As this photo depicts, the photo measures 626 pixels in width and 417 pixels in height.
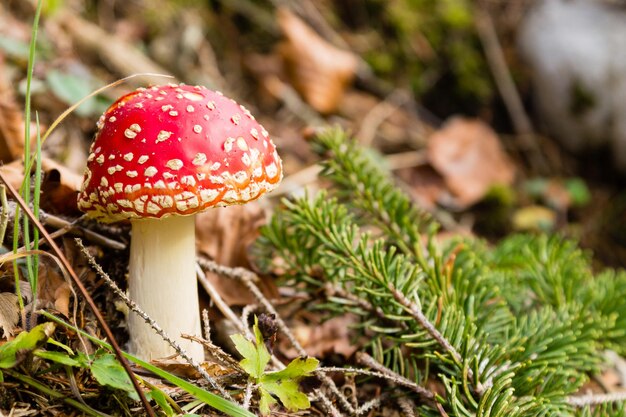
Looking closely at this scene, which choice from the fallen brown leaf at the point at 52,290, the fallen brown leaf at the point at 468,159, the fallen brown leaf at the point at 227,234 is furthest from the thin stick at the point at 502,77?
the fallen brown leaf at the point at 52,290

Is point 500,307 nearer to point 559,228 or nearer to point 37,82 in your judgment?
point 37,82

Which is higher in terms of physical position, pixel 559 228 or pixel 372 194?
pixel 372 194

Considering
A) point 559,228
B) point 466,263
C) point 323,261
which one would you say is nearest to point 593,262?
point 559,228

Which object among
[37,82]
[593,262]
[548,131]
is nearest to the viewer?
[37,82]

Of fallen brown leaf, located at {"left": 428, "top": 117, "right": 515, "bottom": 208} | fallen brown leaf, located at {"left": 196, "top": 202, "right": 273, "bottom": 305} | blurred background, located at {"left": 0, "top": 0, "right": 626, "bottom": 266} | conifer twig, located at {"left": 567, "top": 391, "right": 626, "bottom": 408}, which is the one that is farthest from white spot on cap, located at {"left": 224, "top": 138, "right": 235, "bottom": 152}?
fallen brown leaf, located at {"left": 428, "top": 117, "right": 515, "bottom": 208}

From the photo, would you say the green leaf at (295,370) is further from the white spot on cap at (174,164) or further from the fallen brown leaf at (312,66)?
the fallen brown leaf at (312,66)

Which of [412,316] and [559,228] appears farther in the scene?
[559,228]
